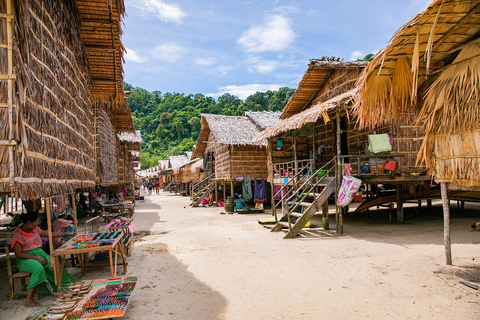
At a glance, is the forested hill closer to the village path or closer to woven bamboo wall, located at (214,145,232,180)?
woven bamboo wall, located at (214,145,232,180)

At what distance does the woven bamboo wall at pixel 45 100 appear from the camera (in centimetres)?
298

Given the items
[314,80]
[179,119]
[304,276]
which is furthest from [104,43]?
[179,119]

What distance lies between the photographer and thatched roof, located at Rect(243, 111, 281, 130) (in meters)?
18.9

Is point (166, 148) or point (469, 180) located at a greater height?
point (166, 148)

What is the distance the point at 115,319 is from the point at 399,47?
552 cm

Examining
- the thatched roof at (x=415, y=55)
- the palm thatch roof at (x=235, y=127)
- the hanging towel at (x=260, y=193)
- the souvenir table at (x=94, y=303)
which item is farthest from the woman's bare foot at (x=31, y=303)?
the hanging towel at (x=260, y=193)

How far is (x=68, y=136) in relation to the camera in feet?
16.6

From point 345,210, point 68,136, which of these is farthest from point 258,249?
point 345,210

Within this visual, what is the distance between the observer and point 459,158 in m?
4.75

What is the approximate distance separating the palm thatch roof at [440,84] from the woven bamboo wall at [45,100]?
4.59 m

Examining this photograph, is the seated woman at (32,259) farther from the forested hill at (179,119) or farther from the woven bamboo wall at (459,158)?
the forested hill at (179,119)

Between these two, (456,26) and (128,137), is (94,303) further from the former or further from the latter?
(128,137)

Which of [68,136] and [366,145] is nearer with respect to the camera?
[68,136]

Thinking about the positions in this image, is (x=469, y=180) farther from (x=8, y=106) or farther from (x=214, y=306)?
(x=8, y=106)
